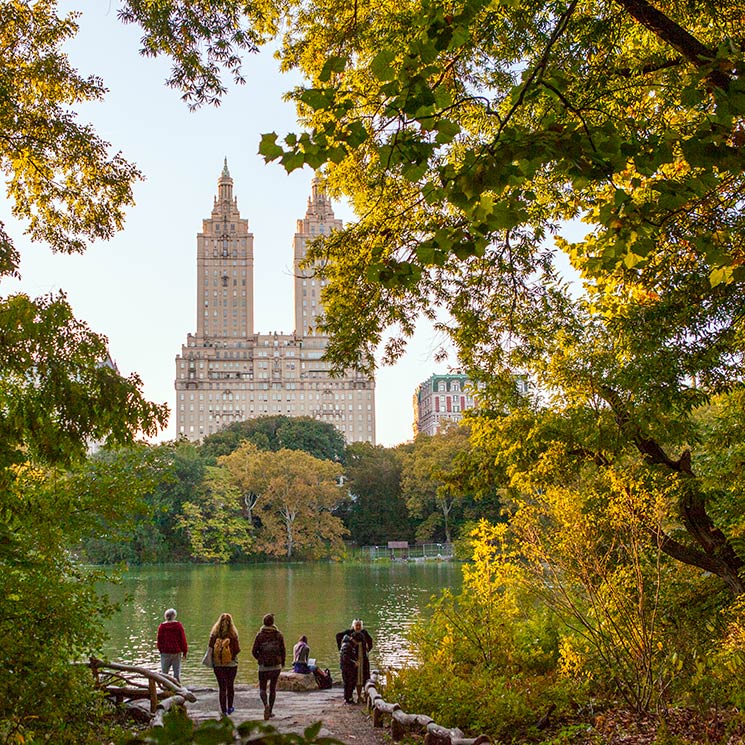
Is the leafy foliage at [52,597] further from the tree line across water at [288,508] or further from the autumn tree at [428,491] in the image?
the autumn tree at [428,491]

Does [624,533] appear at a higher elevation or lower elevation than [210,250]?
lower

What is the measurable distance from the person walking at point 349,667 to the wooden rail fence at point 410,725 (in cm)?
51

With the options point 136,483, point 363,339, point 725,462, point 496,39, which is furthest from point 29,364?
point 725,462

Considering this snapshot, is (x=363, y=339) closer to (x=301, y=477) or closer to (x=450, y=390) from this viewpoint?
(x=301, y=477)

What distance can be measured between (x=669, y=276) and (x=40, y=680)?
4970mm

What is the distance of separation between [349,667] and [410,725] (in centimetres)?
279

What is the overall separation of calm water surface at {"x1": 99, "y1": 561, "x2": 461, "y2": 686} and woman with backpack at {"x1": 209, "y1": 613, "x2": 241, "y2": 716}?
3.24 feet

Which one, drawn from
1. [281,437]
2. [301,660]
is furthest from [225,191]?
[301,660]

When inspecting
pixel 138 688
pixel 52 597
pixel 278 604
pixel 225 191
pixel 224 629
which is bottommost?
pixel 278 604

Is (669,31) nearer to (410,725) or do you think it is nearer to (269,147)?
(269,147)

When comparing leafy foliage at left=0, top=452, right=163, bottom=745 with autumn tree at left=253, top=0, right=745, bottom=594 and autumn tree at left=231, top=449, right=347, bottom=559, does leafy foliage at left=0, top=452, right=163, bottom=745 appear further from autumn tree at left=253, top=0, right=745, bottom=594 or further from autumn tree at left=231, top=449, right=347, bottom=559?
autumn tree at left=231, top=449, right=347, bottom=559

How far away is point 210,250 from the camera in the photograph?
115688 mm

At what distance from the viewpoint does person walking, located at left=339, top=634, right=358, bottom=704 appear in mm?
9477

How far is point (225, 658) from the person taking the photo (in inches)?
329
